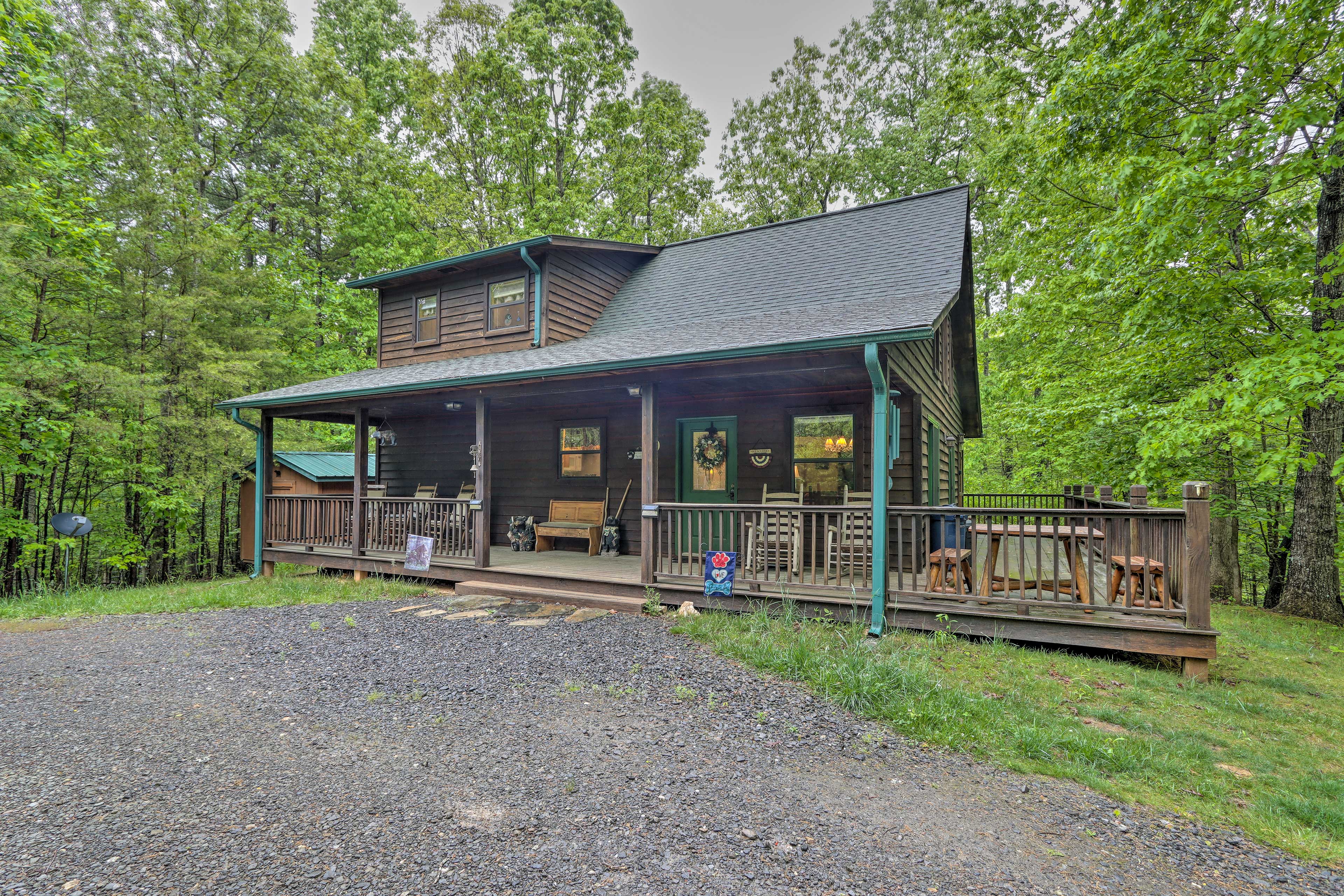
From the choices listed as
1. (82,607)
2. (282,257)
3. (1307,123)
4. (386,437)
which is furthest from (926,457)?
(282,257)

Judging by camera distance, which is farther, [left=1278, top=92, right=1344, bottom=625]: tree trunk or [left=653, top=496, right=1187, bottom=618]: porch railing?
[left=1278, top=92, right=1344, bottom=625]: tree trunk

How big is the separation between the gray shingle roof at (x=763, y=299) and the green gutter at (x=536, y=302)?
0.83 ft

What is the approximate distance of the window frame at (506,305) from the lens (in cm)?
992

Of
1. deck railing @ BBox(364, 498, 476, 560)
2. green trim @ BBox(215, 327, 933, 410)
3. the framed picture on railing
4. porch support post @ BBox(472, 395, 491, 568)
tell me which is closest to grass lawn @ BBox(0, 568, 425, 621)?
the framed picture on railing

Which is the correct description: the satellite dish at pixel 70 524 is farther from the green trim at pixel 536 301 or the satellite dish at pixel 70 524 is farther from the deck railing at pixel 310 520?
the green trim at pixel 536 301

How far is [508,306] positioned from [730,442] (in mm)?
4854

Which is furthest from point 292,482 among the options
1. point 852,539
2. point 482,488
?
point 852,539

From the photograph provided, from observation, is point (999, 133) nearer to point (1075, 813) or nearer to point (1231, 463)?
point (1231, 463)

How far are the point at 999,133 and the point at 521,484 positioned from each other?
11571mm

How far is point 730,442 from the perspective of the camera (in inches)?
322

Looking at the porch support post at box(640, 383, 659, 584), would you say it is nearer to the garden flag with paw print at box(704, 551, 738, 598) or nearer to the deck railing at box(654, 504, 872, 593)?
the deck railing at box(654, 504, 872, 593)

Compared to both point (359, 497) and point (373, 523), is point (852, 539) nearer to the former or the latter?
point (373, 523)

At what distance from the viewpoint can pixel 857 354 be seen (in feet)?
17.3

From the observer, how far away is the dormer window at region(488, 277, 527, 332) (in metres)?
10.0
